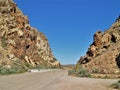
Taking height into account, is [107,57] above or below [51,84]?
above

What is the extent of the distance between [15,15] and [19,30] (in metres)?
6.39

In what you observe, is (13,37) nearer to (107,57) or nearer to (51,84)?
(107,57)

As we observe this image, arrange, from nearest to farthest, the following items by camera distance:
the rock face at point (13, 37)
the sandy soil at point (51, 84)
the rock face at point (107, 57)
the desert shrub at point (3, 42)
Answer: the sandy soil at point (51, 84), the rock face at point (107, 57), the desert shrub at point (3, 42), the rock face at point (13, 37)

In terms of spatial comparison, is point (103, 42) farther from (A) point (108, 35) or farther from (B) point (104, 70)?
(B) point (104, 70)

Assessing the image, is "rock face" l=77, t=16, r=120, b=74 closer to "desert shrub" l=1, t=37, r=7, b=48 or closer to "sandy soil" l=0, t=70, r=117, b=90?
"sandy soil" l=0, t=70, r=117, b=90

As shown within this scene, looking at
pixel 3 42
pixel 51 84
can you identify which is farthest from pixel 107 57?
pixel 3 42

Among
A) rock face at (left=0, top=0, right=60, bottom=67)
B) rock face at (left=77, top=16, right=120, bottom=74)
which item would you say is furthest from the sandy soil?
rock face at (left=0, top=0, right=60, bottom=67)

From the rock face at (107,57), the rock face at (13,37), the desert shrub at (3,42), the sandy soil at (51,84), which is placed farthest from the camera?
the rock face at (13,37)

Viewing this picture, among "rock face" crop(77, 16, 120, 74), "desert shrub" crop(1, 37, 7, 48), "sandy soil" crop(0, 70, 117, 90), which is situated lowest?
"sandy soil" crop(0, 70, 117, 90)

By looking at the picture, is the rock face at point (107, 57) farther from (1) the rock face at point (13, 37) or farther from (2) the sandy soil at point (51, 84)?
(1) the rock face at point (13, 37)

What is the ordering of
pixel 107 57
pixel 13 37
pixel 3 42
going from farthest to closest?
pixel 13 37
pixel 3 42
pixel 107 57

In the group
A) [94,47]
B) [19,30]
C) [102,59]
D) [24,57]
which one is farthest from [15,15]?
[102,59]

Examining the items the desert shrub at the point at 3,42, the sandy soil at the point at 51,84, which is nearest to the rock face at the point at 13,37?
the desert shrub at the point at 3,42

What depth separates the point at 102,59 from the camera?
47.4m
